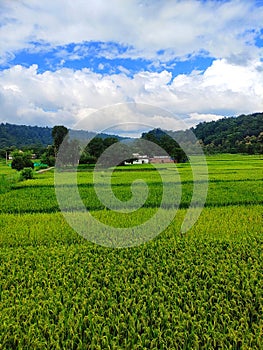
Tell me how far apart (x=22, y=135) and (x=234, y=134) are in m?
57.6

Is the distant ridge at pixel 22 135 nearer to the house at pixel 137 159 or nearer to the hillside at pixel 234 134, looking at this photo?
the hillside at pixel 234 134

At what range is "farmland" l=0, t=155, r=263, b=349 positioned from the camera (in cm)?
370

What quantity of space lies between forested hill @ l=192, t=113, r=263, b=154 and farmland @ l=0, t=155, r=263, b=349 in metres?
45.1

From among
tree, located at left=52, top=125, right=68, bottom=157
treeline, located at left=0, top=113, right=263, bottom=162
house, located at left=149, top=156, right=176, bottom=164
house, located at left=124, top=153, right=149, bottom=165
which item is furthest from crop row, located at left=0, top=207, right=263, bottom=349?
tree, located at left=52, top=125, right=68, bottom=157

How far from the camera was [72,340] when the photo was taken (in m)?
3.59

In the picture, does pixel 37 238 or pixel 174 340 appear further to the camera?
pixel 37 238

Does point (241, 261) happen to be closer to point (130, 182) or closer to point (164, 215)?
point (164, 215)

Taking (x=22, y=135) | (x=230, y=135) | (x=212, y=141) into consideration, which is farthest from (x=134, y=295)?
(x=22, y=135)

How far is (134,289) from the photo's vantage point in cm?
482

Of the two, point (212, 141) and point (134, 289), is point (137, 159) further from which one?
point (212, 141)

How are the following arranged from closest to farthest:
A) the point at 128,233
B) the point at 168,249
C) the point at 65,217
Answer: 1. the point at 168,249
2. the point at 128,233
3. the point at 65,217

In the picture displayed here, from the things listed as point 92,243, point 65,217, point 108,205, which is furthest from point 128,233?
point 108,205

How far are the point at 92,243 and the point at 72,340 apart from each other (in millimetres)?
3938

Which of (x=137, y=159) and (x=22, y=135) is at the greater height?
(x=22, y=135)
